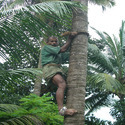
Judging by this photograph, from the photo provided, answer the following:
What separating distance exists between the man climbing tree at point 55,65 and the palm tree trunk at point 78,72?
0.13m

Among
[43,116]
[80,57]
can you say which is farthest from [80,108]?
[43,116]

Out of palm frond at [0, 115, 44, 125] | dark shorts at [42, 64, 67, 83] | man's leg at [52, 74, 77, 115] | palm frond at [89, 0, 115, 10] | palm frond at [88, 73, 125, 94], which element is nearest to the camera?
palm frond at [0, 115, 44, 125]

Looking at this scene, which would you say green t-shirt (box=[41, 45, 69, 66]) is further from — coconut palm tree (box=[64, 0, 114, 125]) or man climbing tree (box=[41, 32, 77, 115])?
coconut palm tree (box=[64, 0, 114, 125])

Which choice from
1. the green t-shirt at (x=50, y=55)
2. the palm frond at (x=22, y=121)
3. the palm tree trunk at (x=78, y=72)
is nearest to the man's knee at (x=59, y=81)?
the palm tree trunk at (x=78, y=72)

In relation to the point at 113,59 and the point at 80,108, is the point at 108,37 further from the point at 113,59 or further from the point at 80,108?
the point at 80,108

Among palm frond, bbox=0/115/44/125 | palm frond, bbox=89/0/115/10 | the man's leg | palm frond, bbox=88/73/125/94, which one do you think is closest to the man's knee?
the man's leg

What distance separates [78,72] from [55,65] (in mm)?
634

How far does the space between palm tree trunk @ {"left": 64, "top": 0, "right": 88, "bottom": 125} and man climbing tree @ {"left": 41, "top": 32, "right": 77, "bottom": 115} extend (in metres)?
0.13

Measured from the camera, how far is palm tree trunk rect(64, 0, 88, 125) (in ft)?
9.43

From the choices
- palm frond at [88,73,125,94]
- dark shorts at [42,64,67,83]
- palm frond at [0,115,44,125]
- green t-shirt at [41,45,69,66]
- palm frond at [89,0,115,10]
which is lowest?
palm frond at [0,115,44,125]

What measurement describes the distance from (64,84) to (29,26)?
99cm

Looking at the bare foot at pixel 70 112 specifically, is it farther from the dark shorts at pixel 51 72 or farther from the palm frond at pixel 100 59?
the palm frond at pixel 100 59

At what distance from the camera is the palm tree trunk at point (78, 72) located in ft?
9.43

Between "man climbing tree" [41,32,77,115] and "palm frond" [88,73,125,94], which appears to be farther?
"palm frond" [88,73,125,94]
